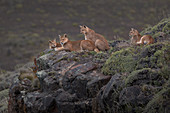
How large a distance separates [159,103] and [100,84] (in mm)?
2616

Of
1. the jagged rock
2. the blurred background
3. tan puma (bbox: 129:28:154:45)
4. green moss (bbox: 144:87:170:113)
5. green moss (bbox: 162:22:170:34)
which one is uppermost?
the blurred background

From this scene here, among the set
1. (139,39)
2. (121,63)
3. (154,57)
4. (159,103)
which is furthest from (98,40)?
(159,103)

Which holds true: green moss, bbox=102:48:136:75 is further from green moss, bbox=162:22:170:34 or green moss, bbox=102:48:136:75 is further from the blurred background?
the blurred background

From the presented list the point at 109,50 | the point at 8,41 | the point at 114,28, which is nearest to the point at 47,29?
the point at 8,41

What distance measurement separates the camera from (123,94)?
22.2ft

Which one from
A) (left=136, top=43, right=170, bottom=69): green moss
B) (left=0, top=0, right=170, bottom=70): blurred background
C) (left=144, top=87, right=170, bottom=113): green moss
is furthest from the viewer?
(left=0, top=0, right=170, bottom=70): blurred background

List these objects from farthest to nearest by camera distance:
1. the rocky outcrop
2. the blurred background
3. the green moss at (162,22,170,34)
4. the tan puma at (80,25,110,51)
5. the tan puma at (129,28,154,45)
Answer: the blurred background
the tan puma at (80,25,110,51)
the green moss at (162,22,170,34)
the tan puma at (129,28,154,45)
the rocky outcrop

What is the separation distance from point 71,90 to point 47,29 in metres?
37.7

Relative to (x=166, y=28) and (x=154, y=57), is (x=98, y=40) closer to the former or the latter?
(x=166, y=28)

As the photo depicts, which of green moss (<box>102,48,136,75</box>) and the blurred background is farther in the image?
the blurred background

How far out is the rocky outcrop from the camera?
21.3 feet

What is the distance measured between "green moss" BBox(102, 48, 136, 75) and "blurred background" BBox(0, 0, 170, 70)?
2564cm

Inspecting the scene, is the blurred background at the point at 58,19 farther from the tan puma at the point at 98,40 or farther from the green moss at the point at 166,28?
the green moss at the point at 166,28

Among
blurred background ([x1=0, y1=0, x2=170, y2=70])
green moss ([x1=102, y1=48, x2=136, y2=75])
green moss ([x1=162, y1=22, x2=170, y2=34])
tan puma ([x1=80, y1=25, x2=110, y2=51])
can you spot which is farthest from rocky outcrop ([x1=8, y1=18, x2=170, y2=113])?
blurred background ([x1=0, y1=0, x2=170, y2=70])
